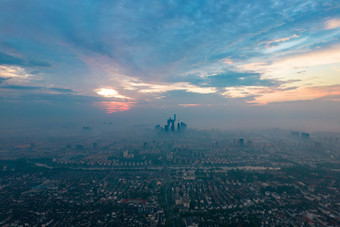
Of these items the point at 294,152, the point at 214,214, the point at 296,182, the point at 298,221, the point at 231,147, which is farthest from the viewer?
the point at 231,147

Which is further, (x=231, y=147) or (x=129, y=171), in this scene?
(x=231, y=147)

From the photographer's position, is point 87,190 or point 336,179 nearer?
point 87,190

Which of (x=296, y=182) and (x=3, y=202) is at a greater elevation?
(x=296, y=182)

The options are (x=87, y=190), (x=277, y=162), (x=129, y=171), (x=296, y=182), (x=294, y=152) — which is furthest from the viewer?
(x=294, y=152)

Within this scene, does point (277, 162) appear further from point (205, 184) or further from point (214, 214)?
point (214, 214)

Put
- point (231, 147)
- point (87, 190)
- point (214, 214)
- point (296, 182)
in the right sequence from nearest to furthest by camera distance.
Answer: point (214, 214)
point (87, 190)
point (296, 182)
point (231, 147)

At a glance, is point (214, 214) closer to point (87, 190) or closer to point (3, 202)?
point (87, 190)

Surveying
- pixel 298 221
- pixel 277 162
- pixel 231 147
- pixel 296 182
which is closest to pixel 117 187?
pixel 298 221

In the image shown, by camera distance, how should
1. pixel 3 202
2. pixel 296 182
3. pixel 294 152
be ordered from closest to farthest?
pixel 3 202
pixel 296 182
pixel 294 152

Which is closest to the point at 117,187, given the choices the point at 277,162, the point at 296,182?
the point at 296,182
